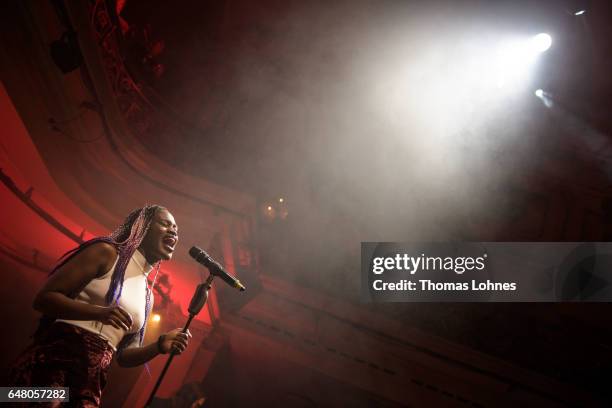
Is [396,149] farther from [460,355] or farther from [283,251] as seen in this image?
[460,355]

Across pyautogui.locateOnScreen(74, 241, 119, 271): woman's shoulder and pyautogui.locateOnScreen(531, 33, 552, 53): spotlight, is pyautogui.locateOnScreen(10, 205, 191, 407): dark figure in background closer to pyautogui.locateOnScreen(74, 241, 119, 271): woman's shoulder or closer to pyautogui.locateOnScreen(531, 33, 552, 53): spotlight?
pyautogui.locateOnScreen(74, 241, 119, 271): woman's shoulder

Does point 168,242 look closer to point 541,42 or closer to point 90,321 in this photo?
point 90,321

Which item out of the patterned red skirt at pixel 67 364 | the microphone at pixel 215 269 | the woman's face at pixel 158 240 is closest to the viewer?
the patterned red skirt at pixel 67 364

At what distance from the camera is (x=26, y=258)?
486 cm

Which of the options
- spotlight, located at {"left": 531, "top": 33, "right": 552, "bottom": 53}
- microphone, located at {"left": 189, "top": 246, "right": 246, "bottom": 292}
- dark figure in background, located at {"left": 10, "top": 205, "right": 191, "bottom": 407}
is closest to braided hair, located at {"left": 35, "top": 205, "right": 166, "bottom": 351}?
dark figure in background, located at {"left": 10, "top": 205, "right": 191, "bottom": 407}

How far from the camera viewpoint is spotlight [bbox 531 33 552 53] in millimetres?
4941

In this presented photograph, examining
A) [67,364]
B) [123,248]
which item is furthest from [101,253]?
[67,364]

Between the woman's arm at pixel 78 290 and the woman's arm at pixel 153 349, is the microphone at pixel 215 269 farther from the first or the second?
the woman's arm at pixel 78 290

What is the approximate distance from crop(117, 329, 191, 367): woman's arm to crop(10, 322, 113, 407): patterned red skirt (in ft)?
0.78

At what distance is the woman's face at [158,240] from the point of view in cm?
174

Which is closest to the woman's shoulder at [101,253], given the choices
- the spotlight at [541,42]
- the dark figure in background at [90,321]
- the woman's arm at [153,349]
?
the dark figure in background at [90,321]

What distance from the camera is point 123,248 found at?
Answer: 1.58m

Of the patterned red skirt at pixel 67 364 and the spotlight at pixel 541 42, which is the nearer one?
the patterned red skirt at pixel 67 364

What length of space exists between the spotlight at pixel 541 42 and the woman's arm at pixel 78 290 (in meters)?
5.82
